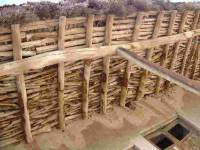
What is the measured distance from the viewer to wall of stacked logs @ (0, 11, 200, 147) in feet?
17.8

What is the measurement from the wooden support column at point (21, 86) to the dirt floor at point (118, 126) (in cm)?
40

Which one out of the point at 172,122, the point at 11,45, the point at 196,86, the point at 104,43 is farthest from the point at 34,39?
the point at 172,122

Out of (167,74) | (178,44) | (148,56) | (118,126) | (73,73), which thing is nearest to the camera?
(167,74)

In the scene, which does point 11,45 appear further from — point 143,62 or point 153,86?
point 153,86

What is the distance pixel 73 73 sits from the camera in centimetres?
631

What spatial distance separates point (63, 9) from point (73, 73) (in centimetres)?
133

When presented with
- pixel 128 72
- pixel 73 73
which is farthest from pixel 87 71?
pixel 128 72

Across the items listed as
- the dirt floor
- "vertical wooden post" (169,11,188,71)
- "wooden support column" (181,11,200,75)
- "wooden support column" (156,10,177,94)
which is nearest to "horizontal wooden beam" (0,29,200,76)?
"wooden support column" (156,10,177,94)

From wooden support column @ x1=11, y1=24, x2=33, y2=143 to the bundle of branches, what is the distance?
27 cm

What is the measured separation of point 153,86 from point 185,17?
2069mm

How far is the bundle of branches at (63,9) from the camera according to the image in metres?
5.23

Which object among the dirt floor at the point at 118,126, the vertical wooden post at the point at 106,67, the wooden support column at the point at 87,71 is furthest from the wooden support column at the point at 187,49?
the wooden support column at the point at 87,71

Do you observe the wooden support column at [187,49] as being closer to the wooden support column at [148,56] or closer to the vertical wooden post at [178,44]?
the vertical wooden post at [178,44]

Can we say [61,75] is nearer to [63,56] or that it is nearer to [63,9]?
[63,56]
